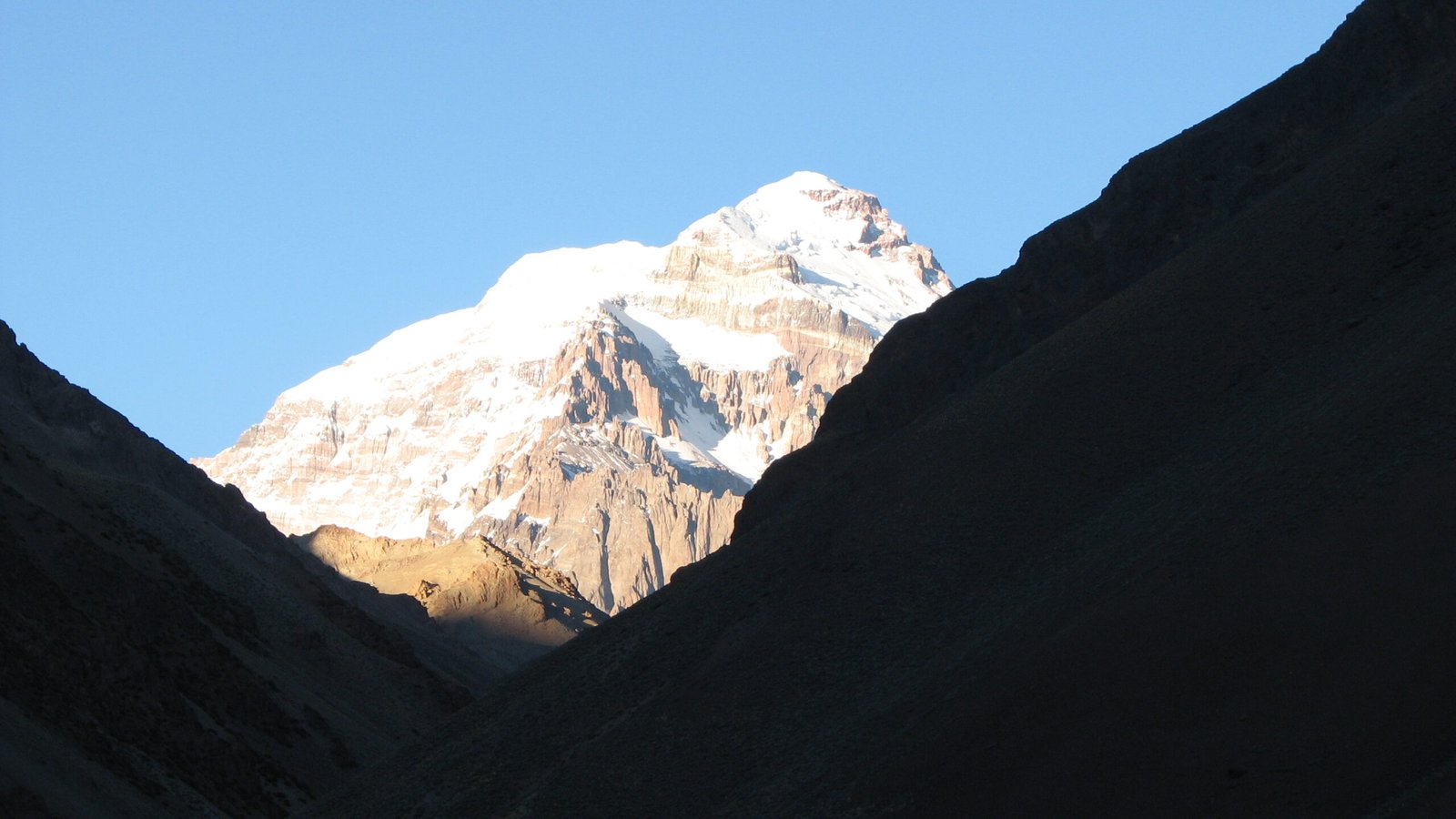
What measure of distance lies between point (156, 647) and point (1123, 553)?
35555mm

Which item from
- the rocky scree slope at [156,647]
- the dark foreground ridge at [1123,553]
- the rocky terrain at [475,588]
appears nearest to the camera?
the dark foreground ridge at [1123,553]

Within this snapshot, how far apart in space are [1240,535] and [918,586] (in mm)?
8949

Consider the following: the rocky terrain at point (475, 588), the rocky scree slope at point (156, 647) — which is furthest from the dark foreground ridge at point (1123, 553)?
the rocky terrain at point (475, 588)

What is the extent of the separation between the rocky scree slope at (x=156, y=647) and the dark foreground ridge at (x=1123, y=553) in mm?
7152

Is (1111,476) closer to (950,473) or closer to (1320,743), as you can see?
(950,473)

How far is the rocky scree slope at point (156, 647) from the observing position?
49031 mm

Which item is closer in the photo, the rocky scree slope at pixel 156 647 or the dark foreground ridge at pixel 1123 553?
the dark foreground ridge at pixel 1123 553

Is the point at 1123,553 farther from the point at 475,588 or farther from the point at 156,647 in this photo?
the point at 475,588

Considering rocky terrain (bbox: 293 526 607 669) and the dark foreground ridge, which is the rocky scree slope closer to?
the dark foreground ridge

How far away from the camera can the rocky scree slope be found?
49031 mm

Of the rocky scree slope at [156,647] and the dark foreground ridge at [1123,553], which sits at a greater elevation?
the rocky scree slope at [156,647]

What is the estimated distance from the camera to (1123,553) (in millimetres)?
39469

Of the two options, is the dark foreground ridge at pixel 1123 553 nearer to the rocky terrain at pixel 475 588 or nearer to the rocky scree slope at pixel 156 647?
the rocky scree slope at pixel 156 647

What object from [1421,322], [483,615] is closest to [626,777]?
[1421,322]
